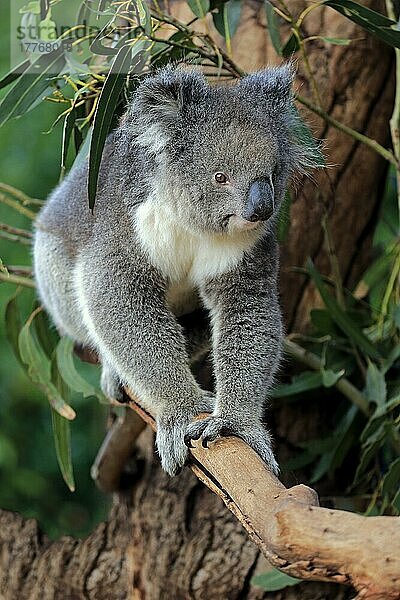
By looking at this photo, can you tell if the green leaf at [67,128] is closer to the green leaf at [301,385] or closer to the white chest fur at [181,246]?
the white chest fur at [181,246]

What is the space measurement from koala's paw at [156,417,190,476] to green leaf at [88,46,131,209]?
2.03 ft

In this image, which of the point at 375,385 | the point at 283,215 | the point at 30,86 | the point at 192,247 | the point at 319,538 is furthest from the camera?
the point at 375,385

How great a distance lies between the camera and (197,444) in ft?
6.95

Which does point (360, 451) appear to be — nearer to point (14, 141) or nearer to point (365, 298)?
point (365, 298)

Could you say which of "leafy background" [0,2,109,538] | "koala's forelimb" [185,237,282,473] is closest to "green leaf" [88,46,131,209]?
"koala's forelimb" [185,237,282,473]

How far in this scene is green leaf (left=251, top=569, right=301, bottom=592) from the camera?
2.89 metres

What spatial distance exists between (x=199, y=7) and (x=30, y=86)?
0.55 meters

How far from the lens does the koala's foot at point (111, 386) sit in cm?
281

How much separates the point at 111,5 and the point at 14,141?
312 cm

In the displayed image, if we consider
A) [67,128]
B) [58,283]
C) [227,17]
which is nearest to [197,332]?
[58,283]

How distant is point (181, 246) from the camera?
2.46 meters

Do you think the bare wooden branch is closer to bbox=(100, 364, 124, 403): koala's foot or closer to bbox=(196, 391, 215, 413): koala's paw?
bbox=(196, 391, 215, 413): koala's paw

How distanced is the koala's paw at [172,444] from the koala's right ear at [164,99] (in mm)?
743

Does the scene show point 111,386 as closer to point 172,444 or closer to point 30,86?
point 172,444
